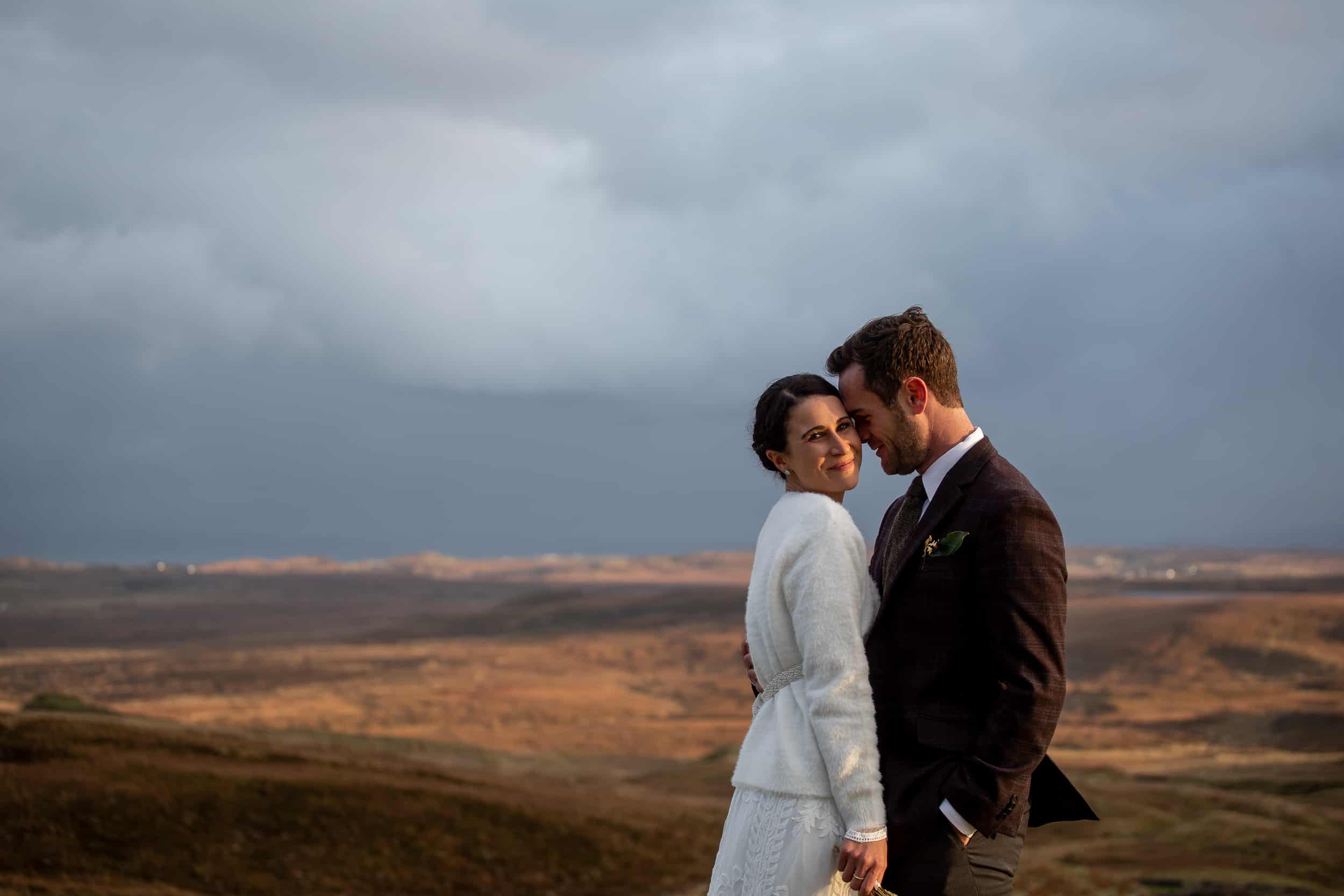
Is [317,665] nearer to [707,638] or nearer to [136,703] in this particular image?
[136,703]

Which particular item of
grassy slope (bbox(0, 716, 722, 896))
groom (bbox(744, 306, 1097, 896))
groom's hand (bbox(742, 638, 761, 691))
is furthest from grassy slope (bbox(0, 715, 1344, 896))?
groom (bbox(744, 306, 1097, 896))

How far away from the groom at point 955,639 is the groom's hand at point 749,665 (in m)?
0.39

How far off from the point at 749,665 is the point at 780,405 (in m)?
1.02

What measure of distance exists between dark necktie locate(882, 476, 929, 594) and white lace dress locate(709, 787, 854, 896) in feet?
2.51

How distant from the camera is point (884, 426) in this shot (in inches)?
132

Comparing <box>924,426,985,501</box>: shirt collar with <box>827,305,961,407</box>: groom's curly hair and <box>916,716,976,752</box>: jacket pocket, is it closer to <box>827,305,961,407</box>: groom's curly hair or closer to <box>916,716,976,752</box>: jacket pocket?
<box>827,305,961,407</box>: groom's curly hair

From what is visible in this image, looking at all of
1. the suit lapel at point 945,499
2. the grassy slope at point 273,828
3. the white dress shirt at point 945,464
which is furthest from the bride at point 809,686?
the grassy slope at point 273,828

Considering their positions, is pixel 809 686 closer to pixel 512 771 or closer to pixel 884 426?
pixel 884 426

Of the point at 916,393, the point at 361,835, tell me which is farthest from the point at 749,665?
the point at 361,835

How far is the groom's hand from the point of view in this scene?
3.52 meters

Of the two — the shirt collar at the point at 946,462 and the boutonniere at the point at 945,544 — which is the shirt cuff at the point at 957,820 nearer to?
the boutonniere at the point at 945,544

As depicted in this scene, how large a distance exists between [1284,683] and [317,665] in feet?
114

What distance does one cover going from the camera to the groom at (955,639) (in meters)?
3.03

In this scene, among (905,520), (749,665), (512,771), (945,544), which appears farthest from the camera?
(512,771)
